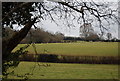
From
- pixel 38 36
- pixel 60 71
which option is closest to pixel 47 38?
pixel 38 36

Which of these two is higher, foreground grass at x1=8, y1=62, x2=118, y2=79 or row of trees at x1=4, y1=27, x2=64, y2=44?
row of trees at x1=4, y1=27, x2=64, y2=44

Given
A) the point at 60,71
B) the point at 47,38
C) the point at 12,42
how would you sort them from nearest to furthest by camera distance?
the point at 12,42 < the point at 47,38 < the point at 60,71

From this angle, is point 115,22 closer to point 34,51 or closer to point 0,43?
point 34,51

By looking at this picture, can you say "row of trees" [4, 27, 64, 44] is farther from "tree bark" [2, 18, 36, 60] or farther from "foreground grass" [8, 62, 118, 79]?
"foreground grass" [8, 62, 118, 79]

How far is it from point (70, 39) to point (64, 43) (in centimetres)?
30

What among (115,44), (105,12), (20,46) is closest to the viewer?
(20,46)

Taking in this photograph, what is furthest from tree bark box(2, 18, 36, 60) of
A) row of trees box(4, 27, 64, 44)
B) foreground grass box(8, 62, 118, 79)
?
foreground grass box(8, 62, 118, 79)

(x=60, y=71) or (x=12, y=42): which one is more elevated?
(x=12, y=42)

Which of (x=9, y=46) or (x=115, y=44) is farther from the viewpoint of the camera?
(x=115, y=44)

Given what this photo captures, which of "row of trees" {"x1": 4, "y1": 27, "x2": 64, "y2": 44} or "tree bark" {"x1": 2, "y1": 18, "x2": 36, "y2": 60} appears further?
"row of trees" {"x1": 4, "y1": 27, "x2": 64, "y2": 44}

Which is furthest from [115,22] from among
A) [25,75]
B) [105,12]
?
[25,75]

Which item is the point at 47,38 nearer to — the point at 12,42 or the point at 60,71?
the point at 12,42

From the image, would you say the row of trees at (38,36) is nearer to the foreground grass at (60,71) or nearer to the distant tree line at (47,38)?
the distant tree line at (47,38)

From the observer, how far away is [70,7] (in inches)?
127
